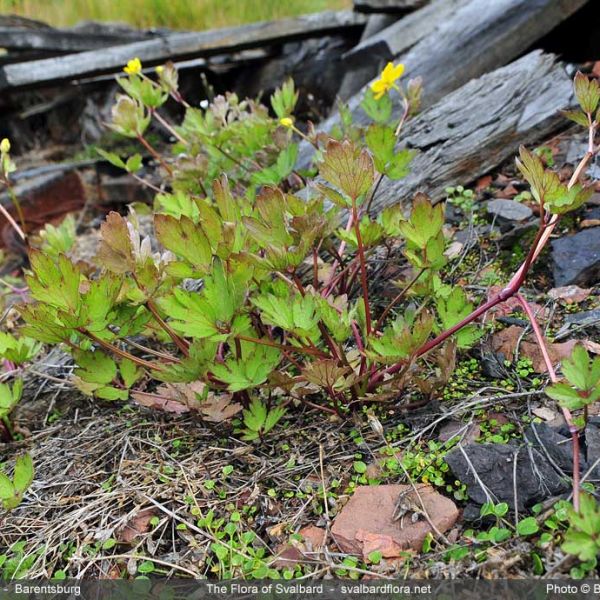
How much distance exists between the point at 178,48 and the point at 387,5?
1.52m

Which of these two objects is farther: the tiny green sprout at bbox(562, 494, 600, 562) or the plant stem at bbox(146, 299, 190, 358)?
the plant stem at bbox(146, 299, 190, 358)

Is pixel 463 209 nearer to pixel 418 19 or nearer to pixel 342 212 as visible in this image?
pixel 342 212

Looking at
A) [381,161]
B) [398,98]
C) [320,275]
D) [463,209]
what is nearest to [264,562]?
[320,275]

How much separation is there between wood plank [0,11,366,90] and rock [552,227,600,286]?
305 cm

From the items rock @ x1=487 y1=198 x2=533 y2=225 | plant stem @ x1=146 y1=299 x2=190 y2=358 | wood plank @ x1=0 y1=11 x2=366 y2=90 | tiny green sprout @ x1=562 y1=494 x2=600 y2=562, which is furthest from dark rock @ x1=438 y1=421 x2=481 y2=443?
wood plank @ x1=0 y1=11 x2=366 y2=90

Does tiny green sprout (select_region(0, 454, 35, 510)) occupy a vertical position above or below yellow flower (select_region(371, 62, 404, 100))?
below

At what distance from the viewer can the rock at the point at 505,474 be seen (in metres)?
1.33

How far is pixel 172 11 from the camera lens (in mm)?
5844

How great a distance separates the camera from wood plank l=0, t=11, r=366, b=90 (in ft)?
13.1

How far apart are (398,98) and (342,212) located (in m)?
1.02

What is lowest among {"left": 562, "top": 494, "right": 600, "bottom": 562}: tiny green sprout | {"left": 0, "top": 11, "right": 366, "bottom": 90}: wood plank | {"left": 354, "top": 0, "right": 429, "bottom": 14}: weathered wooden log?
{"left": 562, "top": 494, "right": 600, "bottom": 562}: tiny green sprout

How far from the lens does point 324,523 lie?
142cm

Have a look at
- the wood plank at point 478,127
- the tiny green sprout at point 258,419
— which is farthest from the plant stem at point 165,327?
the wood plank at point 478,127

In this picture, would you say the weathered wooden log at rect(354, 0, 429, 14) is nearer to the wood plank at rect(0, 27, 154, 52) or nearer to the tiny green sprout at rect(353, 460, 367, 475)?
the wood plank at rect(0, 27, 154, 52)
